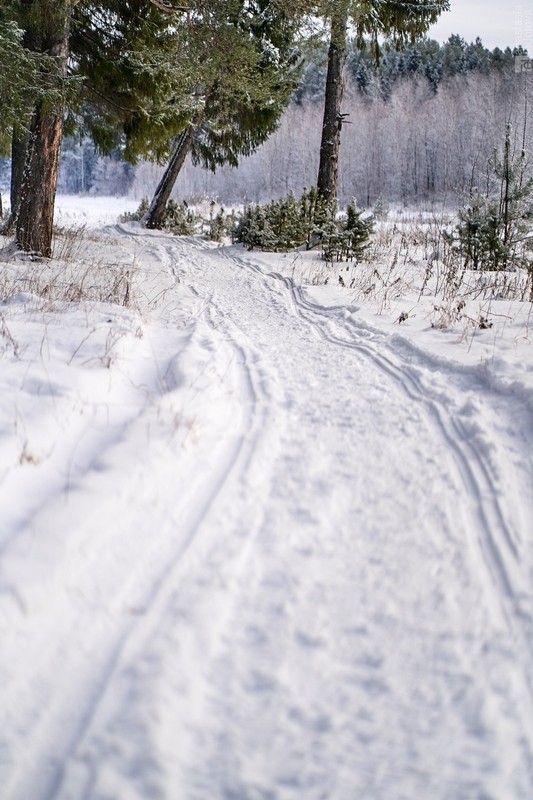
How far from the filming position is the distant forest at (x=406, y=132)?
40.8 metres

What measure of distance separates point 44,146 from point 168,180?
9.29 m

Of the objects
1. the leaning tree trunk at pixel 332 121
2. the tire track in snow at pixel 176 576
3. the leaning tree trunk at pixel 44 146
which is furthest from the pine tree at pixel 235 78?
the tire track in snow at pixel 176 576

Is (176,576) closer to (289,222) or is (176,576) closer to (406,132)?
(289,222)

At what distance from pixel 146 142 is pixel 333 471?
1073 cm

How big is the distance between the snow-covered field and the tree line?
16.9ft

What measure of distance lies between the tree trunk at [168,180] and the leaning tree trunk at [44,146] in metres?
8.24

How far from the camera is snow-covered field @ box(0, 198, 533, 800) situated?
4.08 feet

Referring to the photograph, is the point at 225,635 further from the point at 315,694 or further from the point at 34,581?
the point at 34,581

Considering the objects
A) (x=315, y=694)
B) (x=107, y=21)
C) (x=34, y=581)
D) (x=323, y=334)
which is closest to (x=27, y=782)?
(x=34, y=581)

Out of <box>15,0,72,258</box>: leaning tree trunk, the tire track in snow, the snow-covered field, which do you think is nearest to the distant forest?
<box>15,0,72,258</box>: leaning tree trunk

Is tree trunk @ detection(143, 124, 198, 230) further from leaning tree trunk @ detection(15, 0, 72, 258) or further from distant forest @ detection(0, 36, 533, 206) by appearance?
distant forest @ detection(0, 36, 533, 206)

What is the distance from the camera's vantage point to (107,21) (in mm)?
9172

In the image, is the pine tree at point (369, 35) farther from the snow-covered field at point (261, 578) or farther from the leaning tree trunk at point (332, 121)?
the snow-covered field at point (261, 578)

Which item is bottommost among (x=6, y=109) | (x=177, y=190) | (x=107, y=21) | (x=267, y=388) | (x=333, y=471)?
(x=333, y=471)
